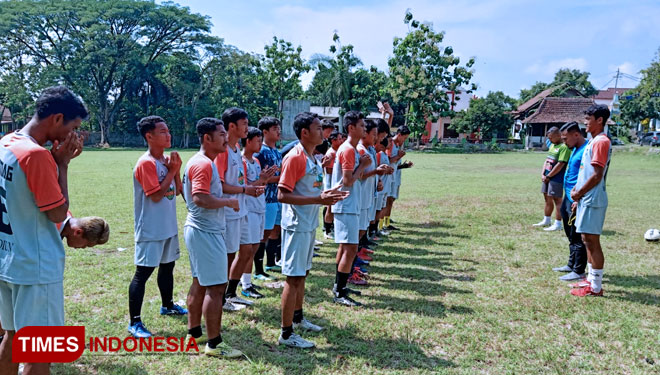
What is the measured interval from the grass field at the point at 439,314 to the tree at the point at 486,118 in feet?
150

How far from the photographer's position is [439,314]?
517 cm

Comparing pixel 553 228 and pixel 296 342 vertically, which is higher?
pixel 553 228

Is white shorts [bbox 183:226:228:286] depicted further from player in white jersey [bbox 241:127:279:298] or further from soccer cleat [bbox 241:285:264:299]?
soccer cleat [bbox 241:285:264:299]

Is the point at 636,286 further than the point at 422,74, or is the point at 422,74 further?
the point at 422,74

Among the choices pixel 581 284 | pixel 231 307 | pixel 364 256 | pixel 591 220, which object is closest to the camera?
pixel 231 307

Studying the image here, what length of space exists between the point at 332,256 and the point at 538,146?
51438mm

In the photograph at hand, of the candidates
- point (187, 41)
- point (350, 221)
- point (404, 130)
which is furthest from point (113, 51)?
point (350, 221)

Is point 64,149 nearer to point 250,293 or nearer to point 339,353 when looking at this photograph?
point 339,353

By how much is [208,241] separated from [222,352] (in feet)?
3.35

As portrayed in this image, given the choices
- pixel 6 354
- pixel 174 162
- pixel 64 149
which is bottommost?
pixel 6 354

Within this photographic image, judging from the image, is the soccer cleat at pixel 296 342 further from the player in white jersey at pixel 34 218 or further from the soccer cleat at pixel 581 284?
the soccer cleat at pixel 581 284

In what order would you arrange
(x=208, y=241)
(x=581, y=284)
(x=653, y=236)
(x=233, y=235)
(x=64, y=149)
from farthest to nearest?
(x=653, y=236), (x=581, y=284), (x=233, y=235), (x=208, y=241), (x=64, y=149)

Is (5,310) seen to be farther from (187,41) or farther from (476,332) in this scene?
(187,41)

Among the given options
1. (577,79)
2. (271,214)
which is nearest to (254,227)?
(271,214)
